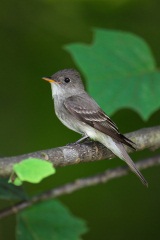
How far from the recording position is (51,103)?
4.34m

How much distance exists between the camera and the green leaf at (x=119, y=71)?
3547mm

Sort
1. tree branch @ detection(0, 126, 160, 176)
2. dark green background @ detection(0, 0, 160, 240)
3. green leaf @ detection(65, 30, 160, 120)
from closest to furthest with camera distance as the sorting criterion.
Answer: tree branch @ detection(0, 126, 160, 176), green leaf @ detection(65, 30, 160, 120), dark green background @ detection(0, 0, 160, 240)

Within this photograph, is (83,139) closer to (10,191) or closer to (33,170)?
(10,191)

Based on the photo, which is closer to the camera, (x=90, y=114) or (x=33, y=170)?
(x=33, y=170)

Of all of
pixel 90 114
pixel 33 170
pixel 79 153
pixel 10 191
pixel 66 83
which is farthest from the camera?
pixel 66 83

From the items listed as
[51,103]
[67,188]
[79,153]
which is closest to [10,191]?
[67,188]

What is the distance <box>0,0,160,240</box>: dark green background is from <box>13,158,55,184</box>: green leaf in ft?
8.67

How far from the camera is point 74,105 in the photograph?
369 centimetres

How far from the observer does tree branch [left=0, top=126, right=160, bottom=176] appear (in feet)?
6.36

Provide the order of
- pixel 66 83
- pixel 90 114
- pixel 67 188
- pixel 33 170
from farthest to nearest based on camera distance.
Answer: pixel 66 83 → pixel 90 114 → pixel 67 188 → pixel 33 170

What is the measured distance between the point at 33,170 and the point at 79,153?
1278 mm

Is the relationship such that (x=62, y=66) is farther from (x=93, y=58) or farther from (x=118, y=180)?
(x=118, y=180)

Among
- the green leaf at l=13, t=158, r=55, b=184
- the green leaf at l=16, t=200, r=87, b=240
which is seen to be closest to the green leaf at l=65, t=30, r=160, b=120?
the green leaf at l=16, t=200, r=87, b=240

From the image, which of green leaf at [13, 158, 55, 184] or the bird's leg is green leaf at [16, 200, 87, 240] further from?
green leaf at [13, 158, 55, 184]
